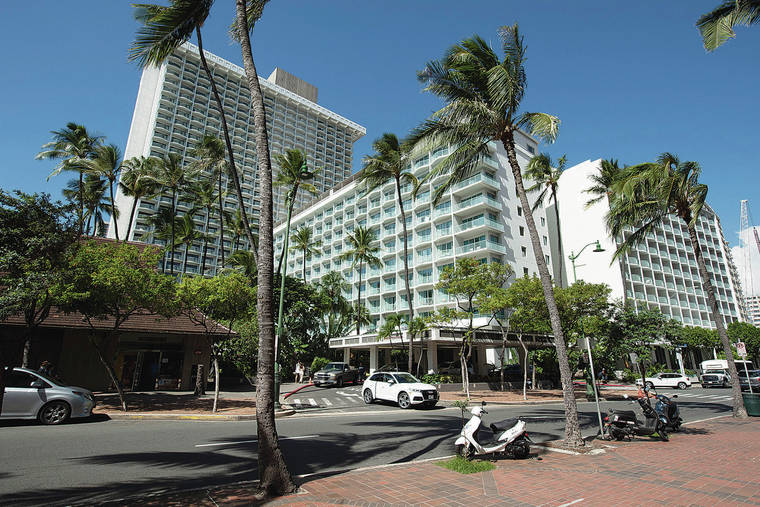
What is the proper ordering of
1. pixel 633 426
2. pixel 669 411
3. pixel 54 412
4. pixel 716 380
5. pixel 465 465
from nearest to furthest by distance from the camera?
pixel 465 465, pixel 633 426, pixel 669 411, pixel 54 412, pixel 716 380

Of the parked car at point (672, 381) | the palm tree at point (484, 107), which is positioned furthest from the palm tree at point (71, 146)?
the parked car at point (672, 381)

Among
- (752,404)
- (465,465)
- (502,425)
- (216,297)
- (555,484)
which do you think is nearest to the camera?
(555,484)

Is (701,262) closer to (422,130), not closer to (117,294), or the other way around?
(422,130)

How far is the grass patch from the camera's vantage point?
6.60 m

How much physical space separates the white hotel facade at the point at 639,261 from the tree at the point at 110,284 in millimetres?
47522

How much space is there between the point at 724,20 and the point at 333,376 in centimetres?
2686

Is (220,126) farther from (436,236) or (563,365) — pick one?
(563,365)

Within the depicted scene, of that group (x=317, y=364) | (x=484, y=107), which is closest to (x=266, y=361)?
(x=484, y=107)

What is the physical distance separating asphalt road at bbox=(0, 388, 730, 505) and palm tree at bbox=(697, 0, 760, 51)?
35.7 ft

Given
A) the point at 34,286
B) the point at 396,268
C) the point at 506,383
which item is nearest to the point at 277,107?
the point at 396,268

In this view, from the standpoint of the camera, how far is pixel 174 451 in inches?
307

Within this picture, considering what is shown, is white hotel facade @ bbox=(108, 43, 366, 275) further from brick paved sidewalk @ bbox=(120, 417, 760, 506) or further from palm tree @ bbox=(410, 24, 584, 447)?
brick paved sidewalk @ bbox=(120, 417, 760, 506)

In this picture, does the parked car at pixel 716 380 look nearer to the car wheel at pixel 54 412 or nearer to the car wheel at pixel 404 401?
the car wheel at pixel 404 401

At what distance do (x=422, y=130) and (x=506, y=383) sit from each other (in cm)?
2172
